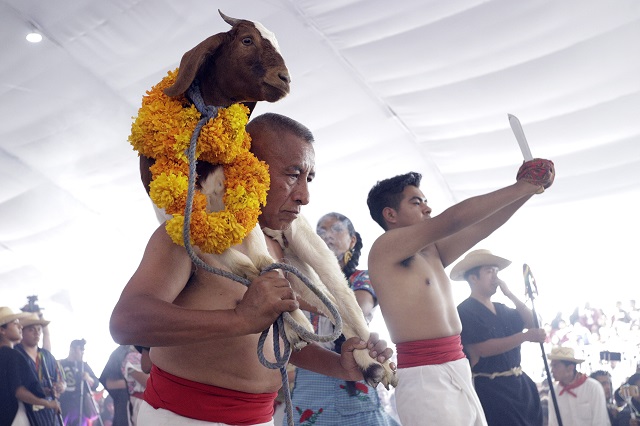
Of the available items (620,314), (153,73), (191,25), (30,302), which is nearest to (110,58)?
(153,73)

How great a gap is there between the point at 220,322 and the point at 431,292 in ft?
7.44

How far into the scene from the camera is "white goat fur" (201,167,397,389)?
173 cm

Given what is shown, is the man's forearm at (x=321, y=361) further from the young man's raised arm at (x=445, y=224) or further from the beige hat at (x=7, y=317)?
the beige hat at (x=7, y=317)

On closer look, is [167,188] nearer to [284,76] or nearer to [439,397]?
[284,76]

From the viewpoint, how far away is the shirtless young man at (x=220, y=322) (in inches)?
62.1

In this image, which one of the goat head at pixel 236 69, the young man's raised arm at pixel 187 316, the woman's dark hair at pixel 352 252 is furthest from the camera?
the woman's dark hair at pixel 352 252

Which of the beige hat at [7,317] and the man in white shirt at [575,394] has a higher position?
the beige hat at [7,317]

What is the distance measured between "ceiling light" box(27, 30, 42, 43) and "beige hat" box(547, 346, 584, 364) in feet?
21.3

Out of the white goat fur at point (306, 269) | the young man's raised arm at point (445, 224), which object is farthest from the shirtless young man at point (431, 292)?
the white goat fur at point (306, 269)

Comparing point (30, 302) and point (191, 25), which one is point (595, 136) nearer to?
point (191, 25)

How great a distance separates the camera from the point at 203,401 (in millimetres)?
1750

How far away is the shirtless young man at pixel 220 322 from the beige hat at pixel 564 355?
6.67 meters

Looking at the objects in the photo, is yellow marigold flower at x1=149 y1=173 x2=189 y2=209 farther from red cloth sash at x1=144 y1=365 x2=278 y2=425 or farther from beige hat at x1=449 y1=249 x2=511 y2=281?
beige hat at x1=449 y1=249 x2=511 y2=281

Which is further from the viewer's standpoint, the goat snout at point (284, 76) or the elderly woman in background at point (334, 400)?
the elderly woman in background at point (334, 400)
